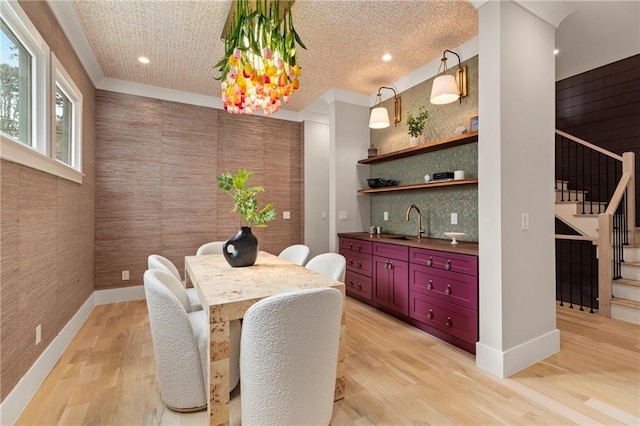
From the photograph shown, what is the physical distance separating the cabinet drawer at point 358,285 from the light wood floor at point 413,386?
758mm

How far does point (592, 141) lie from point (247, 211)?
5.31 metres

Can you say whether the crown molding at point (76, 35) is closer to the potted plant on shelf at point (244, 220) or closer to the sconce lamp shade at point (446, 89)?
the potted plant on shelf at point (244, 220)

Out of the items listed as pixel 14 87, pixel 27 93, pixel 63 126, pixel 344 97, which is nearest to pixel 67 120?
pixel 63 126

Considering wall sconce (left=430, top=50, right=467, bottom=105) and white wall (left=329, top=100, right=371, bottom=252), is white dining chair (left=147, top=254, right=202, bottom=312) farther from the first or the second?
wall sconce (left=430, top=50, right=467, bottom=105)

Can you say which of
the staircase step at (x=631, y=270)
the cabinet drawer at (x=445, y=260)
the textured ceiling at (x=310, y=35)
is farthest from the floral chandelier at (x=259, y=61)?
the staircase step at (x=631, y=270)

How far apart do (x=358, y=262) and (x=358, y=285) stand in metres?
0.30

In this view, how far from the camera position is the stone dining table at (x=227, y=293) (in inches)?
54.8

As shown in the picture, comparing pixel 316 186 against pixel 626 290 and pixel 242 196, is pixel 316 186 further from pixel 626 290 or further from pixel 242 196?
pixel 626 290

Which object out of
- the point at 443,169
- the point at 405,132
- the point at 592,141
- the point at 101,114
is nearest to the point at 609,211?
the point at 592,141

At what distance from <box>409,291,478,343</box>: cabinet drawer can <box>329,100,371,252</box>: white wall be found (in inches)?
59.9

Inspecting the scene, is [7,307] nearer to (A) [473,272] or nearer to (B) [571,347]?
(A) [473,272]

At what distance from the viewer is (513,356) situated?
214cm

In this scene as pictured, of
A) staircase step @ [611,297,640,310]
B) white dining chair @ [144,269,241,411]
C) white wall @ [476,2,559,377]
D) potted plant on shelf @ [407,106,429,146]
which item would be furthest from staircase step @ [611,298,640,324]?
white dining chair @ [144,269,241,411]

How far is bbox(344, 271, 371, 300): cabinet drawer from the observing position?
3578 mm
